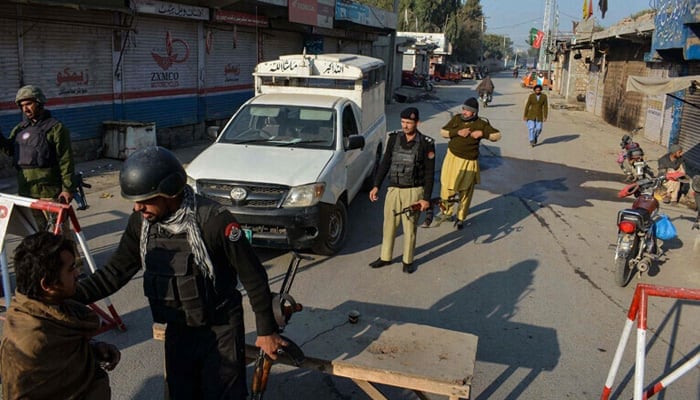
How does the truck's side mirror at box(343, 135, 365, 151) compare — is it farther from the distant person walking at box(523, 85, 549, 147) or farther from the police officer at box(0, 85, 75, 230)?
the distant person walking at box(523, 85, 549, 147)

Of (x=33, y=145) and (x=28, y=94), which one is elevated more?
(x=28, y=94)

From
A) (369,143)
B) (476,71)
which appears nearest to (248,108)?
(369,143)

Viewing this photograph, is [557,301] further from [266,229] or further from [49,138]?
[49,138]

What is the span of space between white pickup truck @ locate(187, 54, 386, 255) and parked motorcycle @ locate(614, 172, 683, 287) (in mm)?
3193

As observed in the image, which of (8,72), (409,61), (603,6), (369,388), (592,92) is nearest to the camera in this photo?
(369,388)

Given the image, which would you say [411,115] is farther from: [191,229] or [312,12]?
[312,12]

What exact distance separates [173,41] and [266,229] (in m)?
10.7

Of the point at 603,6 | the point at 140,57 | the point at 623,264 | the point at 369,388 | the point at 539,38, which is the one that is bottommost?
the point at 623,264

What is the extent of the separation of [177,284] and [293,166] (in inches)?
→ 166

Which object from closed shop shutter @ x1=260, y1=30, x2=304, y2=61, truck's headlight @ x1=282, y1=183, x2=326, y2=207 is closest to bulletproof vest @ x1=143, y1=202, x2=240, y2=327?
truck's headlight @ x1=282, y1=183, x2=326, y2=207

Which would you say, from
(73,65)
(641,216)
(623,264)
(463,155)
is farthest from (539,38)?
(623,264)

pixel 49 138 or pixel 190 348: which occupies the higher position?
pixel 49 138

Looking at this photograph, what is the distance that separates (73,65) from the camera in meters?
12.4

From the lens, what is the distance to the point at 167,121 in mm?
15523
